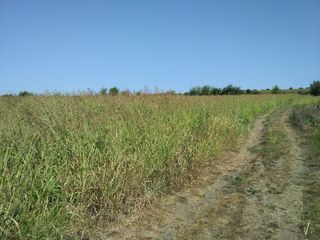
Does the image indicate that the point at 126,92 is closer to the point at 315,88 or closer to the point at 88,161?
the point at 88,161

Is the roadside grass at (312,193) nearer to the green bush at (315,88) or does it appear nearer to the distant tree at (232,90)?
the distant tree at (232,90)

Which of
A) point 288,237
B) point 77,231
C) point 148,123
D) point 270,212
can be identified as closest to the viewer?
point 77,231

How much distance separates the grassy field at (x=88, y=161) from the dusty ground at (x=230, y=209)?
0.98ft

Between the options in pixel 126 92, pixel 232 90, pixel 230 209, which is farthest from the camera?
pixel 232 90

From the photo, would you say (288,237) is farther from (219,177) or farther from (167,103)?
(167,103)

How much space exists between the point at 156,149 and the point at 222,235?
2.25 m

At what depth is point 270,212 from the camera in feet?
21.4

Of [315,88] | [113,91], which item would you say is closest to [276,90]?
[315,88]

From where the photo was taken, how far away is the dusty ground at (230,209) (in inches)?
221

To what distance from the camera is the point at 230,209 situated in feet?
21.7

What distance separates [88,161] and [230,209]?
235 cm

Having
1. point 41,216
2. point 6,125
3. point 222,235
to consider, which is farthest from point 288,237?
point 6,125

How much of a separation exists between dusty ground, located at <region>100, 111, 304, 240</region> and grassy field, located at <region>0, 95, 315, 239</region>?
297 millimetres

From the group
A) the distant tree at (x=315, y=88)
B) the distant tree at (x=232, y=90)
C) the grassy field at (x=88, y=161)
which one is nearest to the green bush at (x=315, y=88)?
the distant tree at (x=315, y=88)
